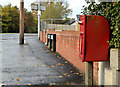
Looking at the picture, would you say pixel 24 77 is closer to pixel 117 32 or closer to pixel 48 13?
pixel 117 32

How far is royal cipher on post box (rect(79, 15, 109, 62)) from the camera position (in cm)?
322

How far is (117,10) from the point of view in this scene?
2.88 m

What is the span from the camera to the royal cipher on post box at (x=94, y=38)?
3.22 m

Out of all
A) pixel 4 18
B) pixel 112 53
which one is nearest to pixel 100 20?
pixel 112 53

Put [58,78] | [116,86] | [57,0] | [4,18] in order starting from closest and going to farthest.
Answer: [116,86]
[58,78]
[57,0]
[4,18]

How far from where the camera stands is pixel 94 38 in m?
3.27

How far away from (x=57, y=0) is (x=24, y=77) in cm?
2496

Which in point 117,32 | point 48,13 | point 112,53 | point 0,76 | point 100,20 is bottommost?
point 0,76

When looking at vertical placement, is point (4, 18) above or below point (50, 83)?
above

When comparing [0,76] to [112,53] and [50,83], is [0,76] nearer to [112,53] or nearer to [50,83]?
[50,83]

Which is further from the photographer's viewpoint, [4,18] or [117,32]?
[4,18]

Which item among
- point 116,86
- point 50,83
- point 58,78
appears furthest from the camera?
point 58,78

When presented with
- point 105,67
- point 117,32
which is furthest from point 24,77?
point 117,32

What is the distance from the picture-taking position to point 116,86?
3.20 metres
